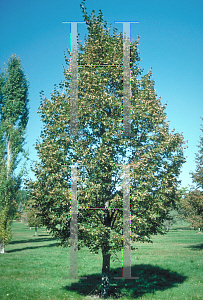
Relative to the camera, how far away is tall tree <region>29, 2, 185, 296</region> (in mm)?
10391

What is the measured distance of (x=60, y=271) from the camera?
731 inches

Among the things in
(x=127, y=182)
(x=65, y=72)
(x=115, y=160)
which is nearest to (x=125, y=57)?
(x=65, y=72)

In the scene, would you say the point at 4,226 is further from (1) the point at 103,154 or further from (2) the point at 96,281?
(1) the point at 103,154

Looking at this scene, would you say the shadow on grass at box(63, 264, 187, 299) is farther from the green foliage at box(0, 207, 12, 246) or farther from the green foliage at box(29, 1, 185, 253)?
the green foliage at box(0, 207, 12, 246)

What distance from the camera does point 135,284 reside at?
15.2 m

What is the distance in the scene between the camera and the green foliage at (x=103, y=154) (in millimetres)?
10391

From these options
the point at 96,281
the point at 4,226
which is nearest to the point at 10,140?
the point at 4,226

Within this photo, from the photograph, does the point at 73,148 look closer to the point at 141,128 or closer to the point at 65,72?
the point at 141,128

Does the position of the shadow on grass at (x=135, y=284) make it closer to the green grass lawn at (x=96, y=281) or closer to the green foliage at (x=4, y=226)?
the green grass lawn at (x=96, y=281)

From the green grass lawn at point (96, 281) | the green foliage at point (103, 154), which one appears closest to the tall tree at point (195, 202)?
the green grass lawn at point (96, 281)

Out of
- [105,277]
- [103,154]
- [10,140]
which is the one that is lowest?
[105,277]

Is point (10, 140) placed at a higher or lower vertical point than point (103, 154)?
higher

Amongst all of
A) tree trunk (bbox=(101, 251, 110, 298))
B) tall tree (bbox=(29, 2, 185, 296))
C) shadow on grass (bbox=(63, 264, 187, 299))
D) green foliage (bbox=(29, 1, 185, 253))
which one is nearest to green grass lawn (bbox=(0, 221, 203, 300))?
shadow on grass (bbox=(63, 264, 187, 299))

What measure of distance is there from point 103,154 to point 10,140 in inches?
874
